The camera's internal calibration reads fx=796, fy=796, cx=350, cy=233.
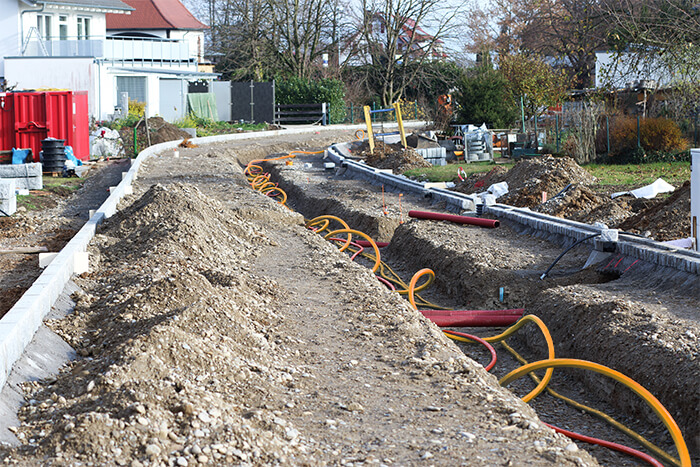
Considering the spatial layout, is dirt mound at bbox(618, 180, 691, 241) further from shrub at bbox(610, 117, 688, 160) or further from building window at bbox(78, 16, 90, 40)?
building window at bbox(78, 16, 90, 40)

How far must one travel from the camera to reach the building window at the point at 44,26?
36.4m

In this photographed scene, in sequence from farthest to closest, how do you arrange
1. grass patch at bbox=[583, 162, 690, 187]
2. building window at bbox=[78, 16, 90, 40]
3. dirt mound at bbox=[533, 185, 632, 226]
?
building window at bbox=[78, 16, 90, 40] → grass patch at bbox=[583, 162, 690, 187] → dirt mound at bbox=[533, 185, 632, 226]

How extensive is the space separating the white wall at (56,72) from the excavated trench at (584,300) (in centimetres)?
2207

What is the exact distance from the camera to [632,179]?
17.8 metres

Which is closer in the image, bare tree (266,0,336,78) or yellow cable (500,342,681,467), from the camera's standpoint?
yellow cable (500,342,681,467)

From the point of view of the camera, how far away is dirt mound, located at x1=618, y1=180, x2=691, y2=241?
10295 millimetres

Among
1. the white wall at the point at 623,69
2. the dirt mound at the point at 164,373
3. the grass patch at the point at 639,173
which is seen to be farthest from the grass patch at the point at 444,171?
the dirt mound at the point at 164,373

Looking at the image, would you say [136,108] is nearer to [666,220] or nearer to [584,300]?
[666,220]

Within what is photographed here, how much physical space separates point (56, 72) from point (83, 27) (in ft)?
23.1

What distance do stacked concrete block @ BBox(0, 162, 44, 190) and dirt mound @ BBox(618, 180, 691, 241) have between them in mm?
12235

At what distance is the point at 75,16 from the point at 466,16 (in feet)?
78.8

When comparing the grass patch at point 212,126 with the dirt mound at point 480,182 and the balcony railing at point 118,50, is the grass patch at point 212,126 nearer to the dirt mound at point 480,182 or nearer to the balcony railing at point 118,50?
the balcony railing at point 118,50

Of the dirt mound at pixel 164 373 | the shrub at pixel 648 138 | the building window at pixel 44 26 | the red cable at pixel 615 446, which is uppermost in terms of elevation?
the building window at pixel 44 26

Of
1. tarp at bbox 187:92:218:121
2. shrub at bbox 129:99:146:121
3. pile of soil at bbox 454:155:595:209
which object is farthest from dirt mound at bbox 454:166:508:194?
tarp at bbox 187:92:218:121
